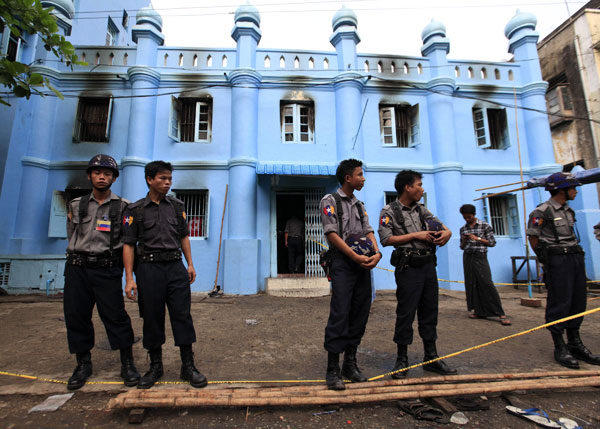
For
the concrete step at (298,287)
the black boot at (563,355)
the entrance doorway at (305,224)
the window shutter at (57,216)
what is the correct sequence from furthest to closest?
the entrance doorway at (305,224), the window shutter at (57,216), the concrete step at (298,287), the black boot at (563,355)

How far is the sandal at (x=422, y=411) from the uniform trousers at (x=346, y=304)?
543mm

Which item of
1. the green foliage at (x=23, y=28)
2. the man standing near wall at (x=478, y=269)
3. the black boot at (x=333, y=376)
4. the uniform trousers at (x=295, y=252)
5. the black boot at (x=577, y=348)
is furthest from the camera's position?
the uniform trousers at (x=295, y=252)

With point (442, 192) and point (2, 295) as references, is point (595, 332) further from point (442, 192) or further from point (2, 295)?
point (2, 295)

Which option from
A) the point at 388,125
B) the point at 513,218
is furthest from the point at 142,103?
the point at 513,218

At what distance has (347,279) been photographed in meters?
2.53

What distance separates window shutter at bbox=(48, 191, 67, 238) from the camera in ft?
24.8

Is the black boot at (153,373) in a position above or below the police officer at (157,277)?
below

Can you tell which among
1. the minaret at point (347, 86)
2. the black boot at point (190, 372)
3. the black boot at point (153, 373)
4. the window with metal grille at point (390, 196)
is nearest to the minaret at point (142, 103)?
the minaret at point (347, 86)

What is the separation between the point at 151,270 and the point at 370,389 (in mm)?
1906

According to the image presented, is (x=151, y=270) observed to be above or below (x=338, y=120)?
below

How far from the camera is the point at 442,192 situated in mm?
8320

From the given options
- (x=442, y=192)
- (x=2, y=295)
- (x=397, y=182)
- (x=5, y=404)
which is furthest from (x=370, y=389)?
(x=2, y=295)

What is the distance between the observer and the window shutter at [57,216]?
7551mm

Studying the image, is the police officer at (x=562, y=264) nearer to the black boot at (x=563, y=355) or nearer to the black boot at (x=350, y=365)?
the black boot at (x=563, y=355)
